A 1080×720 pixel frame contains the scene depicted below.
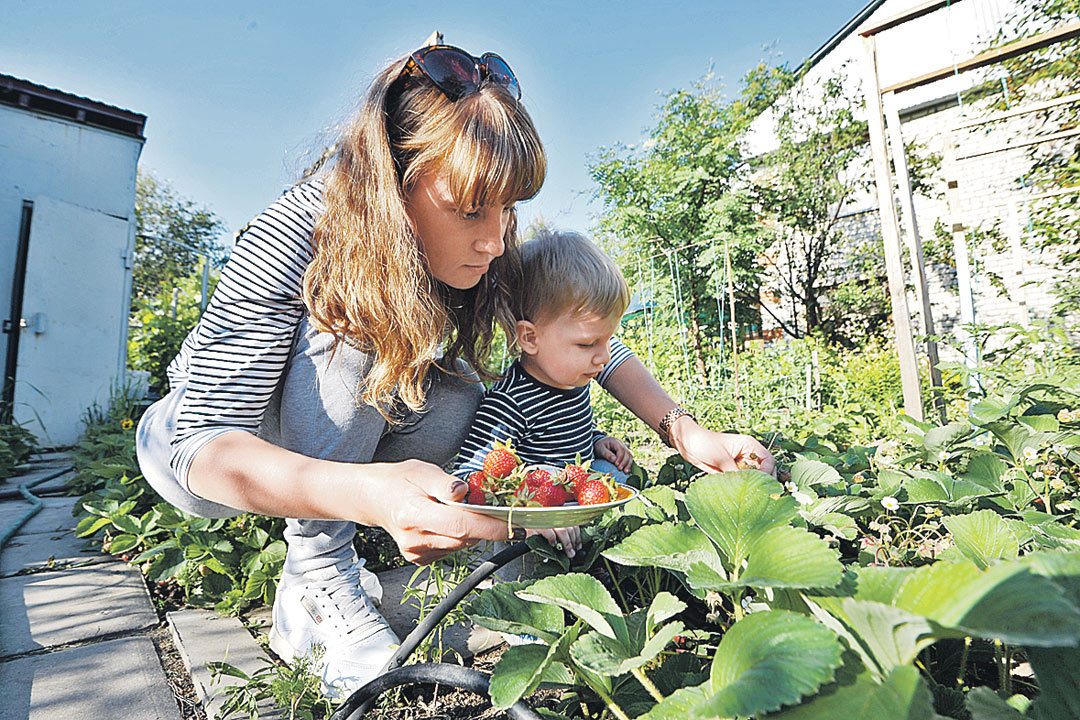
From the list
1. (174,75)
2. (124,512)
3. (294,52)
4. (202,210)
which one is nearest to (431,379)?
(124,512)

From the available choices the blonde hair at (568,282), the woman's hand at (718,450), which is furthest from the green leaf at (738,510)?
the blonde hair at (568,282)

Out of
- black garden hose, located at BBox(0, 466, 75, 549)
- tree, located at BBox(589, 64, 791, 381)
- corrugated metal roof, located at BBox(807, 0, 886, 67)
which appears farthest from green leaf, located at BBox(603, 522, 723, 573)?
corrugated metal roof, located at BBox(807, 0, 886, 67)

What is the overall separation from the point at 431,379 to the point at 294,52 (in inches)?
290

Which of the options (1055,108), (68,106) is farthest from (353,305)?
(68,106)

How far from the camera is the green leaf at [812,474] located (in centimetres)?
97

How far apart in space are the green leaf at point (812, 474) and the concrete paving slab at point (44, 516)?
2541 millimetres

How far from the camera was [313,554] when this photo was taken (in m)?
1.28

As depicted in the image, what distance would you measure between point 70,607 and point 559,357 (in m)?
1.36

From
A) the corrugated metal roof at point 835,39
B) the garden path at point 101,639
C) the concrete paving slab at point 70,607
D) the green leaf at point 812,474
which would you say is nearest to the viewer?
the green leaf at point 812,474

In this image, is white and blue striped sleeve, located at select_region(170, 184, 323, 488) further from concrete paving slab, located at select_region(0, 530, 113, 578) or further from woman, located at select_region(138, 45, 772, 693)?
concrete paving slab, located at select_region(0, 530, 113, 578)

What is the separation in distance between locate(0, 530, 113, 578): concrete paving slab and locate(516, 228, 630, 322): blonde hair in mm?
1585

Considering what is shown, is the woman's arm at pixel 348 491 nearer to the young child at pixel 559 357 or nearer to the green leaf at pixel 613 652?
the green leaf at pixel 613 652

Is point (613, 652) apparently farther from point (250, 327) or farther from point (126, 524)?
point (126, 524)

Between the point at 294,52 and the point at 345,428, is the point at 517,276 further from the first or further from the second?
the point at 294,52
